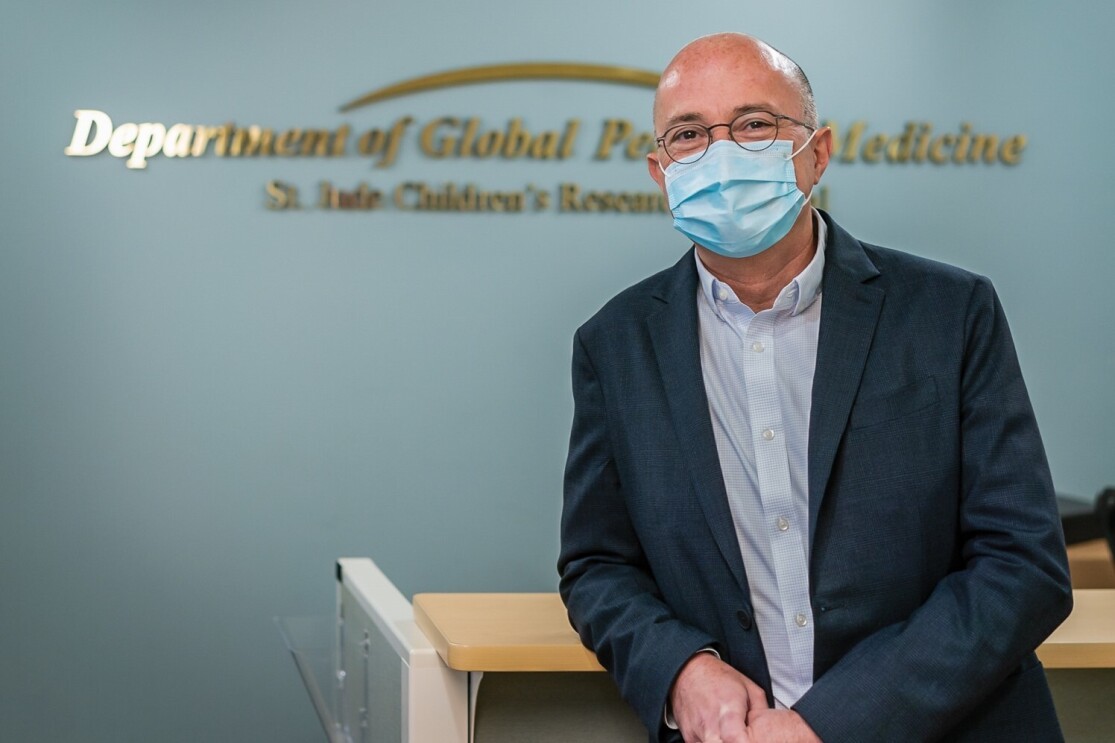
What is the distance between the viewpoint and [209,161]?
399 centimetres

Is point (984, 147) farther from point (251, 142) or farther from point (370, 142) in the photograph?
point (251, 142)

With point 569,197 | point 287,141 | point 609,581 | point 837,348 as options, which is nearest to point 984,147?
point 569,197

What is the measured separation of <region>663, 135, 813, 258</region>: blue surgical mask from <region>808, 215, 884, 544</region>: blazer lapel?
9 centimetres

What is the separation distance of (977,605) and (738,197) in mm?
605

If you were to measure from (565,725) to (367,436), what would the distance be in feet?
7.81

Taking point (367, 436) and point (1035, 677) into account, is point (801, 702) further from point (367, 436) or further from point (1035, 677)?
point (367, 436)

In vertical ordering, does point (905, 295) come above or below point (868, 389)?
above

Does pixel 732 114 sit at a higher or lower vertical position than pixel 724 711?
higher

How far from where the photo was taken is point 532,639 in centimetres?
172

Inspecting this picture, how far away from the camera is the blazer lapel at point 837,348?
1595 millimetres

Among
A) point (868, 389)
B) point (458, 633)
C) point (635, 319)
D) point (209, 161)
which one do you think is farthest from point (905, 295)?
point (209, 161)

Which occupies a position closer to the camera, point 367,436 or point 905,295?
point 905,295

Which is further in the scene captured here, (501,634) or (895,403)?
(501,634)

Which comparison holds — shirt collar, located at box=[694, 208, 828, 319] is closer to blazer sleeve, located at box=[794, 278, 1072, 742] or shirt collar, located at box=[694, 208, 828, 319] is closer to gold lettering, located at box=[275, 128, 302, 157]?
blazer sleeve, located at box=[794, 278, 1072, 742]
